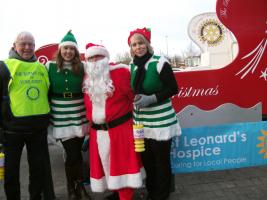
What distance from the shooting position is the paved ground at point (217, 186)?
12.0 ft

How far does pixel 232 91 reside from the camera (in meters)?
5.04

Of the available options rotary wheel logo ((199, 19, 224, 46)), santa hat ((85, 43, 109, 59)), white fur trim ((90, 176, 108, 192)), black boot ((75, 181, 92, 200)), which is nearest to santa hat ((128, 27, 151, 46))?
santa hat ((85, 43, 109, 59))

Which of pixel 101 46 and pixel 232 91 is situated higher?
pixel 101 46

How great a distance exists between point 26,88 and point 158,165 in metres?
1.52

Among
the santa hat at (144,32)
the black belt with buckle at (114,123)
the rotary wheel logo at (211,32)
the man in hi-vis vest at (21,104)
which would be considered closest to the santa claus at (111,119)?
the black belt with buckle at (114,123)

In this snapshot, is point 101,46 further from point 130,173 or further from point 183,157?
point 183,157

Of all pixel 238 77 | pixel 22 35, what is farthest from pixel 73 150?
pixel 238 77

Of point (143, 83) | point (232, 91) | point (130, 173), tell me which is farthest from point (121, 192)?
point (232, 91)

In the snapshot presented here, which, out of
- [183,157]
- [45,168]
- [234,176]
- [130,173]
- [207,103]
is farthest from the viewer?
[207,103]

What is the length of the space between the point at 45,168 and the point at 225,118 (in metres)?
2.91

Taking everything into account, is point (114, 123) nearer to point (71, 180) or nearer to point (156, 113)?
point (156, 113)

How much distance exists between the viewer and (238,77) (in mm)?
5016

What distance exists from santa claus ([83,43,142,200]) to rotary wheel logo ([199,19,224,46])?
3722 millimetres

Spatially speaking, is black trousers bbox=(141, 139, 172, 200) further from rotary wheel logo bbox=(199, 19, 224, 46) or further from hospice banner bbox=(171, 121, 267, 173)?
rotary wheel logo bbox=(199, 19, 224, 46)
